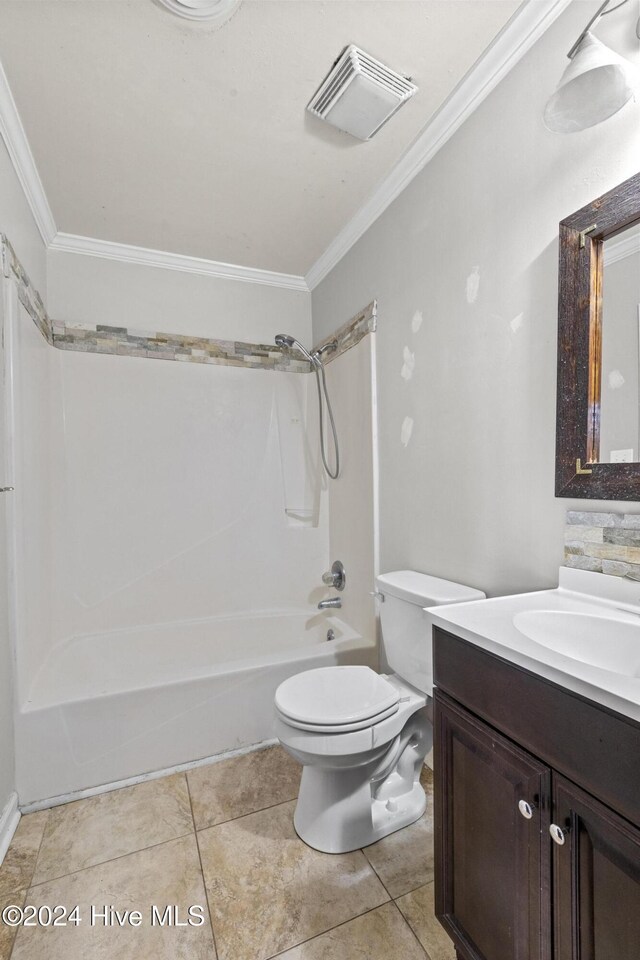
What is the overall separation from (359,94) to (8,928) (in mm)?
2645

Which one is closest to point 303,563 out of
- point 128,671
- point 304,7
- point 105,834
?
point 128,671

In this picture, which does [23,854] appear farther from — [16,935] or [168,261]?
[168,261]

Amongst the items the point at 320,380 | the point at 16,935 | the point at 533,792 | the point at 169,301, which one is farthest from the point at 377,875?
the point at 169,301

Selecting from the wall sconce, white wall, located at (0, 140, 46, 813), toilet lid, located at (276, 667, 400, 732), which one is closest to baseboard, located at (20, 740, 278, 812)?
white wall, located at (0, 140, 46, 813)

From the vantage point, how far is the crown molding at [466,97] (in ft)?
4.01

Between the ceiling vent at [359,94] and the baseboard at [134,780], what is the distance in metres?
2.46

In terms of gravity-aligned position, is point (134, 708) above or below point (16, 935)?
above

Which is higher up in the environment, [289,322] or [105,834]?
[289,322]

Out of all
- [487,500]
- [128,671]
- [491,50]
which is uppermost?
[491,50]

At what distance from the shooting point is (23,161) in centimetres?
173

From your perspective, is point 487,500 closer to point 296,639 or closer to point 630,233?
point 630,233

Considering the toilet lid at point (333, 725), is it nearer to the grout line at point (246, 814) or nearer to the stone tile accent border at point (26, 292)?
the grout line at point (246, 814)

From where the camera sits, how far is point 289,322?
2.85 metres

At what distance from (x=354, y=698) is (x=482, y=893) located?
59 cm
